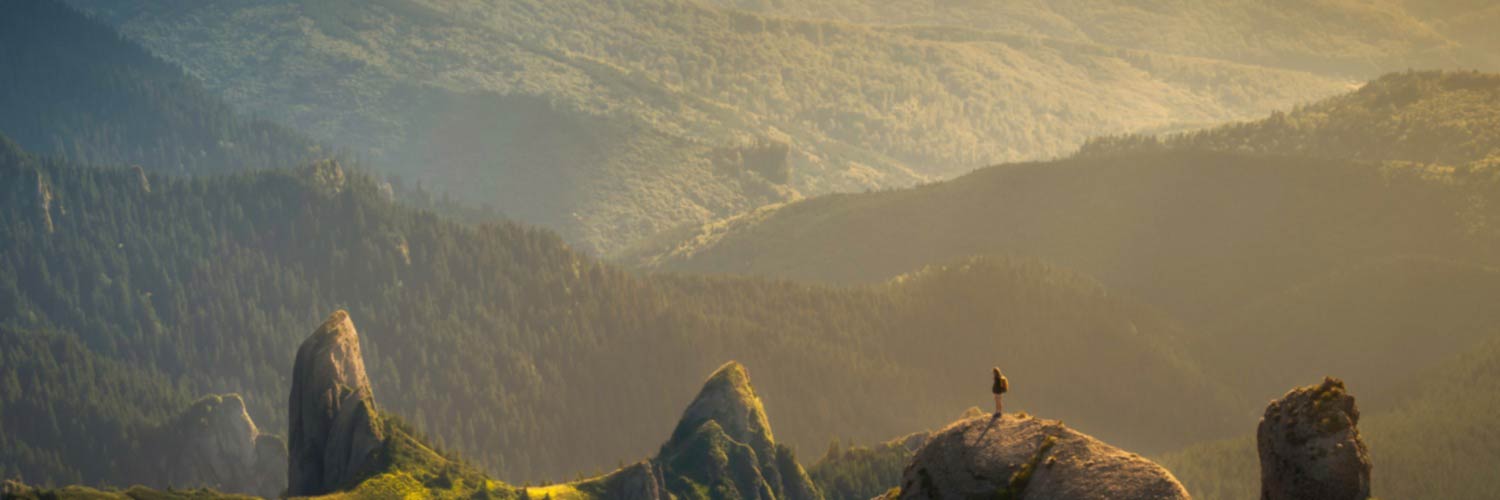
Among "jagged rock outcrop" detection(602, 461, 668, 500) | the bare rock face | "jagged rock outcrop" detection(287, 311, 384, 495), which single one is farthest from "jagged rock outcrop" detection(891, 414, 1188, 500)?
"jagged rock outcrop" detection(287, 311, 384, 495)

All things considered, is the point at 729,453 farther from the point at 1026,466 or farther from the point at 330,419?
the point at 1026,466

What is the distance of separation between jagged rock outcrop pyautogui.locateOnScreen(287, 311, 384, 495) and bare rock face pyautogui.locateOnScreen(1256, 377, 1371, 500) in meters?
75.5

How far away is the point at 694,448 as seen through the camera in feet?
464

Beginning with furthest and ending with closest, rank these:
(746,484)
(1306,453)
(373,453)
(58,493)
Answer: (746,484) → (373,453) → (58,493) → (1306,453)

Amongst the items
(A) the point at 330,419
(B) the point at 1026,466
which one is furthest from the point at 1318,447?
(A) the point at 330,419

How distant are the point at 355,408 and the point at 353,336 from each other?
8.84m

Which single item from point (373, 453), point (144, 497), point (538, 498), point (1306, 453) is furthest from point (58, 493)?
point (1306, 453)

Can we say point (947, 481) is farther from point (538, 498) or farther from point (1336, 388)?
point (538, 498)

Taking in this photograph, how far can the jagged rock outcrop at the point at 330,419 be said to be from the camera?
121250mm

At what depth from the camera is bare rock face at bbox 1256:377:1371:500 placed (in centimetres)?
5788

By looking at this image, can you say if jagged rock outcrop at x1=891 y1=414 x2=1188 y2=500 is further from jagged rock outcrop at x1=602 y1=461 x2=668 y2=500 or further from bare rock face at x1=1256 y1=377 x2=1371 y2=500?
jagged rock outcrop at x1=602 y1=461 x2=668 y2=500

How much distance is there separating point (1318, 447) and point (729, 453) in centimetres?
8658

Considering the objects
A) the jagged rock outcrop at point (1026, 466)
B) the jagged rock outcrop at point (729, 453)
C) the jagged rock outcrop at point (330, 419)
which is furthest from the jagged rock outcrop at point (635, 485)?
the jagged rock outcrop at point (1026, 466)

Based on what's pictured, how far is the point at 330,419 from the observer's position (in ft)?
404
